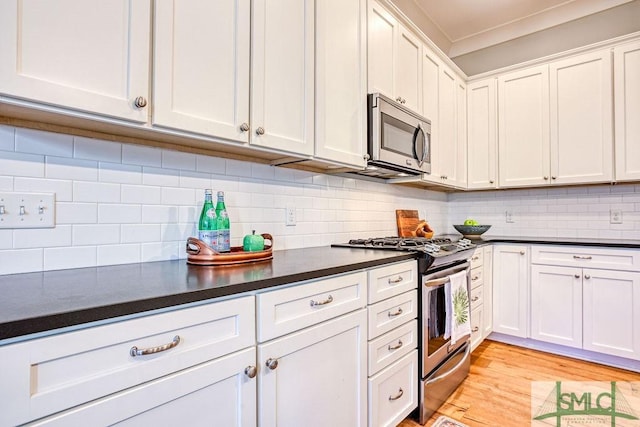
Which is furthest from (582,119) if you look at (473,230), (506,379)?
(506,379)

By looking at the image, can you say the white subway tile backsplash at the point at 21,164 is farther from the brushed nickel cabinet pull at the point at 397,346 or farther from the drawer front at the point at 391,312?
the brushed nickel cabinet pull at the point at 397,346

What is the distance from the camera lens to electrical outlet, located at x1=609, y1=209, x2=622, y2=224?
2.85 m

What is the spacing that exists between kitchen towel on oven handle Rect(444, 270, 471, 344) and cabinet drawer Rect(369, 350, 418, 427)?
32cm

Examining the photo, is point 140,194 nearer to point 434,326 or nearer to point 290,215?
point 290,215

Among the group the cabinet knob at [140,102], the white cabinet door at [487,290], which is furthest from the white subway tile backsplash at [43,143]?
the white cabinet door at [487,290]

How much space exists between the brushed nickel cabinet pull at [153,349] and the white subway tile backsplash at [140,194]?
28.3 inches

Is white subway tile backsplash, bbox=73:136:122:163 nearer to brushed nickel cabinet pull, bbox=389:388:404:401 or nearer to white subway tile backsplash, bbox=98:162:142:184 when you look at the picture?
white subway tile backsplash, bbox=98:162:142:184

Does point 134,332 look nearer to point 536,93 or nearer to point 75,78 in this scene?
point 75,78

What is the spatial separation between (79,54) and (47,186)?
0.46 meters

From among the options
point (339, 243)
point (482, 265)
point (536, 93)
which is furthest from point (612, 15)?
point (339, 243)

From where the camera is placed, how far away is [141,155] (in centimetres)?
136

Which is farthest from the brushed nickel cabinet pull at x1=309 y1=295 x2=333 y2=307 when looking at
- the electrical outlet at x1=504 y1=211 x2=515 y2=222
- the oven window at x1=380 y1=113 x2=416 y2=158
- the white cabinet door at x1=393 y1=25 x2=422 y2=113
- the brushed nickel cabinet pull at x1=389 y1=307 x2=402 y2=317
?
the electrical outlet at x1=504 y1=211 x2=515 y2=222

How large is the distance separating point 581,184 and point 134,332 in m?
3.35

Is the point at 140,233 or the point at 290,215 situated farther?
the point at 290,215
